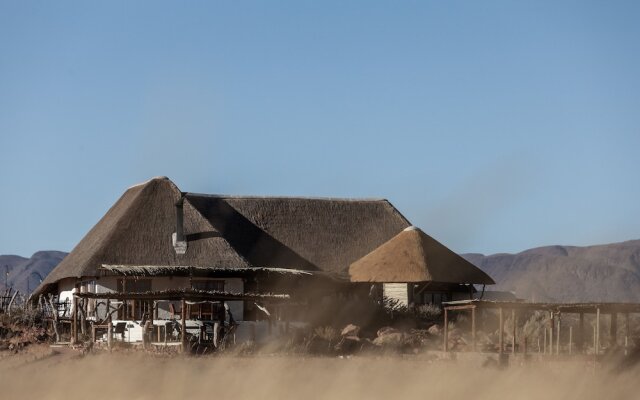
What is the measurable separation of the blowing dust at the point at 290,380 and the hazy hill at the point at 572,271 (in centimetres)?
8118

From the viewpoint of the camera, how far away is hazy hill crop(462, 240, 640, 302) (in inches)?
5038

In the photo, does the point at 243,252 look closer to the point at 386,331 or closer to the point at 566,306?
the point at 386,331

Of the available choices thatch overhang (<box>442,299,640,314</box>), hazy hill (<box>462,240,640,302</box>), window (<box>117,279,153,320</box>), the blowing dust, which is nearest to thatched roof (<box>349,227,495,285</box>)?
window (<box>117,279,153,320</box>)

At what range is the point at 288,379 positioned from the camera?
2811 centimetres

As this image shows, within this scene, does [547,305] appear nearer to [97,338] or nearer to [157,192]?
[97,338]

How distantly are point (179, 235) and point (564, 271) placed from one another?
103293 mm

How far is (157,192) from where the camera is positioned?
2004 inches

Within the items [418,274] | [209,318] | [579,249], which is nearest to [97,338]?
[209,318]

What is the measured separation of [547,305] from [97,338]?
15.8 m

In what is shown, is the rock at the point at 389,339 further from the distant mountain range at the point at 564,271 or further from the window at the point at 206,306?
the distant mountain range at the point at 564,271

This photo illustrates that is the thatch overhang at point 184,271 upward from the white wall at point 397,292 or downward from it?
upward

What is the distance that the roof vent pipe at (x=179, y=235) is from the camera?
47.4 m

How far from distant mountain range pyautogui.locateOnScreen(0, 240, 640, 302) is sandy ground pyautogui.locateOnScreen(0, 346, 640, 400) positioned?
3127 inches

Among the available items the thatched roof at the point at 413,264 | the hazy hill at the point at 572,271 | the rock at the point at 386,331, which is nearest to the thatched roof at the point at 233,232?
the thatched roof at the point at 413,264
